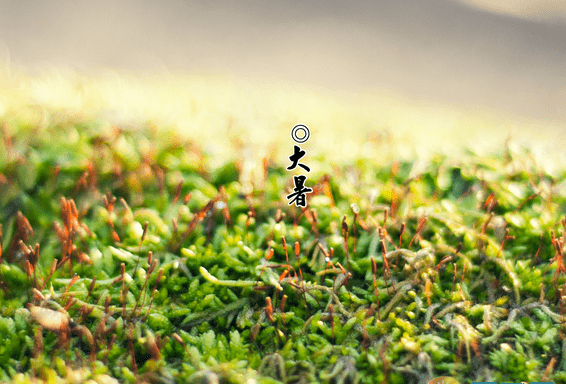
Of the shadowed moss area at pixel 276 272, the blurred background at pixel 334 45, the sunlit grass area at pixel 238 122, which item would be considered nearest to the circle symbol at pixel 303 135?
the sunlit grass area at pixel 238 122

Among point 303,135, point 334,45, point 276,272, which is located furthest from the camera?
point 334,45

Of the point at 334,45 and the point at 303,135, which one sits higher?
the point at 334,45

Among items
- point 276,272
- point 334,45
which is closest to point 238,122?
point 276,272

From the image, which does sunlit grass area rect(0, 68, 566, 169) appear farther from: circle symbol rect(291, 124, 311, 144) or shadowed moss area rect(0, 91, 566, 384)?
shadowed moss area rect(0, 91, 566, 384)

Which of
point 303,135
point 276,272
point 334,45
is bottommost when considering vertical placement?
point 276,272

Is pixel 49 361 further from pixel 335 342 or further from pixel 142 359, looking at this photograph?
pixel 335 342

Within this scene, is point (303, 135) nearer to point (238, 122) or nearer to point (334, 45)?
point (238, 122)

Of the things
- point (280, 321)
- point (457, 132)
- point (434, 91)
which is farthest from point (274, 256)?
point (434, 91)

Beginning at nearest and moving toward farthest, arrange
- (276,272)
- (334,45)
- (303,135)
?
(276,272), (303,135), (334,45)
